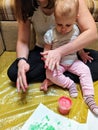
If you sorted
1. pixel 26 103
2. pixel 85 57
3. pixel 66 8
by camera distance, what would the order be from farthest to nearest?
pixel 85 57 < pixel 26 103 < pixel 66 8

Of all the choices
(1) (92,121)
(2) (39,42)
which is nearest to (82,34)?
(2) (39,42)

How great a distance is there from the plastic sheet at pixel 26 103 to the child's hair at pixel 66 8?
391 millimetres

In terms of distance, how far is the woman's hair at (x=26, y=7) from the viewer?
115 cm

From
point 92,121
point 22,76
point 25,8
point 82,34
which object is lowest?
point 92,121

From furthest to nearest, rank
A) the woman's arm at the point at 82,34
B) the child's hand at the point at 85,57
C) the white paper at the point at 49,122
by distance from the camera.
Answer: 1. the child's hand at the point at 85,57
2. the woman's arm at the point at 82,34
3. the white paper at the point at 49,122

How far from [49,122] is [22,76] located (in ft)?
0.84

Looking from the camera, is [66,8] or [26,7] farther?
[26,7]

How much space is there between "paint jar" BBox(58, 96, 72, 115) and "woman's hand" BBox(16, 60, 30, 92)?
0.60 feet

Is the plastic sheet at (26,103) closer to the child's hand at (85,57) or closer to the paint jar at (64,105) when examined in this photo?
the paint jar at (64,105)

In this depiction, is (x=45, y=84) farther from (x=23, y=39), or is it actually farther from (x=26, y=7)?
(x=26, y=7)

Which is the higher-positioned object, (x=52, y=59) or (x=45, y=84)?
(x=52, y=59)

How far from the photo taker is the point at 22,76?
3.63 feet

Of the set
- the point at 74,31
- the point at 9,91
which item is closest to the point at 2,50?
the point at 9,91

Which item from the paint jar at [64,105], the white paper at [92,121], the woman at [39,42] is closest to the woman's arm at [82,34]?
the woman at [39,42]
